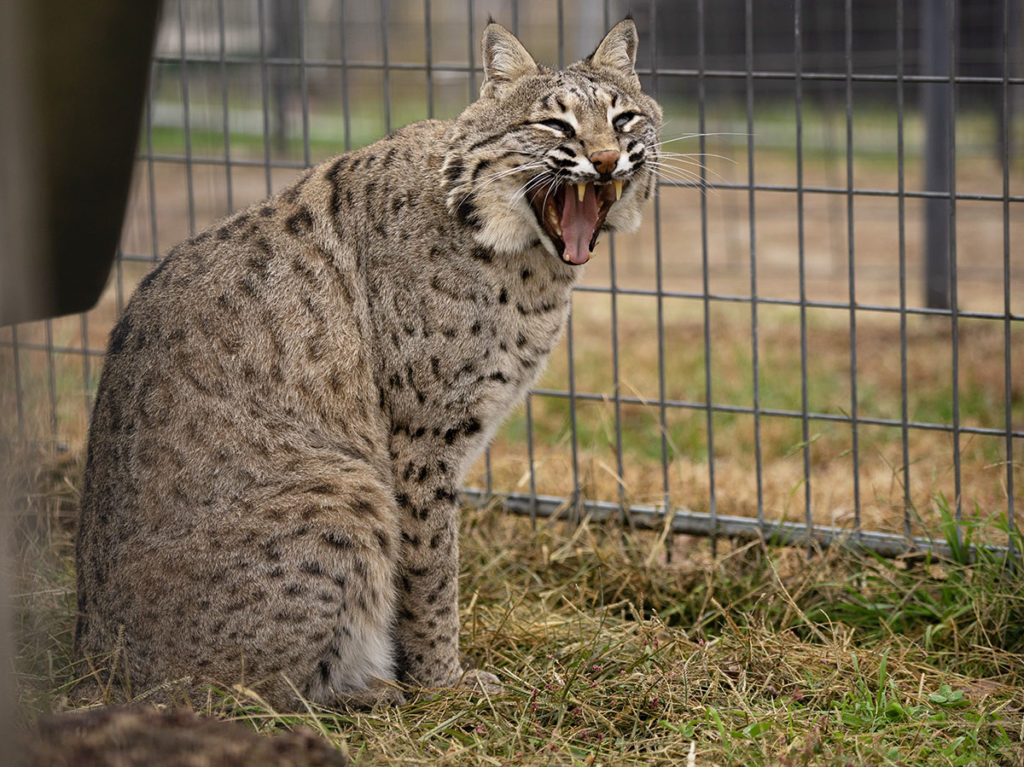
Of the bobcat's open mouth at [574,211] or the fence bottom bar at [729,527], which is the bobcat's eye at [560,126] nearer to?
the bobcat's open mouth at [574,211]

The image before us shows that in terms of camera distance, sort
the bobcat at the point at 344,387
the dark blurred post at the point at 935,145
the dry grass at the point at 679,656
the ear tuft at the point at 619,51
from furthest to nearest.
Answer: the dark blurred post at the point at 935,145 → the ear tuft at the point at 619,51 → the bobcat at the point at 344,387 → the dry grass at the point at 679,656

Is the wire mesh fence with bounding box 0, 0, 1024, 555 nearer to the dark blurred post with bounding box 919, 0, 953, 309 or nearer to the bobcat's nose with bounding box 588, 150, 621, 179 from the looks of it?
the dark blurred post with bounding box 919, 0, 953, 309

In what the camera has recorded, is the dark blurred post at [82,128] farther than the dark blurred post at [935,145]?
No

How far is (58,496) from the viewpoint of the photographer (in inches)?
197

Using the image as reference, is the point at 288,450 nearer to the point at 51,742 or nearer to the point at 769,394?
the point at 51,742

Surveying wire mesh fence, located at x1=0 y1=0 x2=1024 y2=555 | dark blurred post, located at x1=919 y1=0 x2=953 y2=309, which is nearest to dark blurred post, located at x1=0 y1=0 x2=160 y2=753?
wire mesh fence, located at x1=0 y1=0 x2=1024 y2=555

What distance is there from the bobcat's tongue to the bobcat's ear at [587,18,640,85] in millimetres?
498

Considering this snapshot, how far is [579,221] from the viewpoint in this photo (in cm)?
367

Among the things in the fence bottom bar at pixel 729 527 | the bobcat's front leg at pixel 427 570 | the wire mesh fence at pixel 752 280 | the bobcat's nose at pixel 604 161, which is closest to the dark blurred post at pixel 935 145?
the wire mesh fence at pixel 752 280

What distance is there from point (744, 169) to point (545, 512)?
7.18 m

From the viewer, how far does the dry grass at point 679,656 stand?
3.39 metres

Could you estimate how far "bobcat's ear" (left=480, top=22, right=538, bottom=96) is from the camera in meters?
3.77

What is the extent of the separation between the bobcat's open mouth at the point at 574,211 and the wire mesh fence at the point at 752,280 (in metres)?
0.30

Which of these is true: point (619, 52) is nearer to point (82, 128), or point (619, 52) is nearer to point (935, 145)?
point (82, 128)
